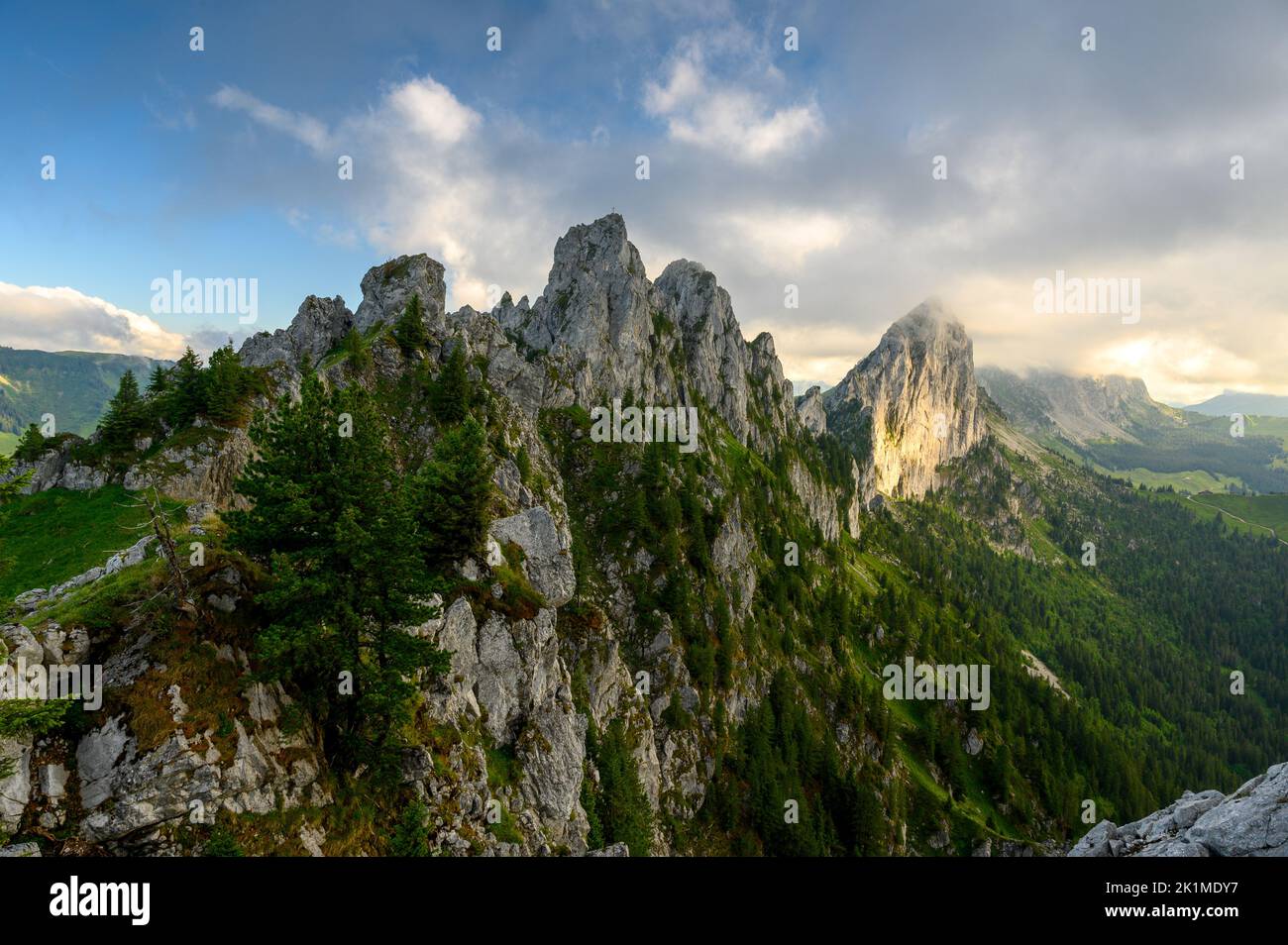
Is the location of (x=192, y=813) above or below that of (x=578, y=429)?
below

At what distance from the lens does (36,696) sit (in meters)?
17.7

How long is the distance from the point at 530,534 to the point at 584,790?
78.9ft

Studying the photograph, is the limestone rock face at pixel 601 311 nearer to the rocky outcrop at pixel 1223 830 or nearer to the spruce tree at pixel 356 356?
the spruce tree at pixel 356 356

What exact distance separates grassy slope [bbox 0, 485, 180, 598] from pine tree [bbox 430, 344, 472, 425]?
3412cm

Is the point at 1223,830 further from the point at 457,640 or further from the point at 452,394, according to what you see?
the point at 452,394

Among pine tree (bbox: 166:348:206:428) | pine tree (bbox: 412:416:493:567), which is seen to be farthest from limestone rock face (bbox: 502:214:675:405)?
pine tree (bbox: 412:416:493:567)

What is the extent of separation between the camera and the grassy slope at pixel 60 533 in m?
28.8

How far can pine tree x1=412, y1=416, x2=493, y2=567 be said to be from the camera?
32.6 meters

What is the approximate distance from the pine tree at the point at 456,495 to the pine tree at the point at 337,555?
9.08 m

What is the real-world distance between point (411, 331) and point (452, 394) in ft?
46.6

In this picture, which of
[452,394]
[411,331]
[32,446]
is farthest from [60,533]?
[411,331]
